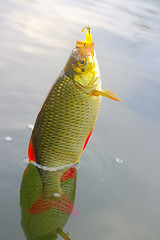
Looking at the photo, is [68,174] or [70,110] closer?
[70,110]

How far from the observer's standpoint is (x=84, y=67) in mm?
1711

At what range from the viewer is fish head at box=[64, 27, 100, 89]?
1703mm

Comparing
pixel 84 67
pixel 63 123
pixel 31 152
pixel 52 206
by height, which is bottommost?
pixel 52 206

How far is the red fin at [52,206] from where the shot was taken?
70.5 inches

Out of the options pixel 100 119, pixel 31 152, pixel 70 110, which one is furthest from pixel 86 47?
pixel 100 119

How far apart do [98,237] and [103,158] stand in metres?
0.71

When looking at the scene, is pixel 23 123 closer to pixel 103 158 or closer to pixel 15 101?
pixel 15 101

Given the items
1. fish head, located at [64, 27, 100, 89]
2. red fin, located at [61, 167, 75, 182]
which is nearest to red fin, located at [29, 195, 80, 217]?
red fin, located at [61, 167, 75, 182]

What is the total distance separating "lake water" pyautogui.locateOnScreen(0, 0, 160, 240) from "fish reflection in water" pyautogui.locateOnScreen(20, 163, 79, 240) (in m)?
0.03

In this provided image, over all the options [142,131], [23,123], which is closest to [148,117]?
[142,131]

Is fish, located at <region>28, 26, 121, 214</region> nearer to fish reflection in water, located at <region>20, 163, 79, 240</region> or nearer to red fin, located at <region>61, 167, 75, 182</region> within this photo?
fish reflection in water, located at <region>20, 163, 79, 240</region>

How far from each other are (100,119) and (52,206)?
3.93 ft

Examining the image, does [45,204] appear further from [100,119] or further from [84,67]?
[100,119]

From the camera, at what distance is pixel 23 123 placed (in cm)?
260
